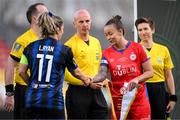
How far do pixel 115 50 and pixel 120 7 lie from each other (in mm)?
2553

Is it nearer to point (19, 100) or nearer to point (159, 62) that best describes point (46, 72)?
point (19, 100)

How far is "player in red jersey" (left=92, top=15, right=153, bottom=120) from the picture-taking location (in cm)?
550

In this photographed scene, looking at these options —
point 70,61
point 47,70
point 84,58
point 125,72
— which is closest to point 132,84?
point 125,72

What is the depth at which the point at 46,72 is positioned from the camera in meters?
5.00

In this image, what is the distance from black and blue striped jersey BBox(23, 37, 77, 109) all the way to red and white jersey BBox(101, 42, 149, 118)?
0.67 m

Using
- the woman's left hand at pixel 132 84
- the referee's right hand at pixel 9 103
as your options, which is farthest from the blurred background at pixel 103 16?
the woman's left hand at pixel 132 84

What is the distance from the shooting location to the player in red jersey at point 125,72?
5500 millimetres

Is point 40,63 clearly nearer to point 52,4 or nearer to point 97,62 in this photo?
point 97,62

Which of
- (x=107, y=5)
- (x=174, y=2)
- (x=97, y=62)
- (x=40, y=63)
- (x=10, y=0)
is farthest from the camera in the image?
(x=174, y=2)

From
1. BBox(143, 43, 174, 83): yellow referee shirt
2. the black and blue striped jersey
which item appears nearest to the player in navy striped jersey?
the black and blue striped jersey

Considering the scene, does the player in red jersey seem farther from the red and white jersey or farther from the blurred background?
the blurred background

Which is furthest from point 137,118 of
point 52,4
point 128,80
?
point 52,4

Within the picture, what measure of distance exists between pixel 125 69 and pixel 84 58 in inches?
34.1

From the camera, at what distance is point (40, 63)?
502 centimetres
